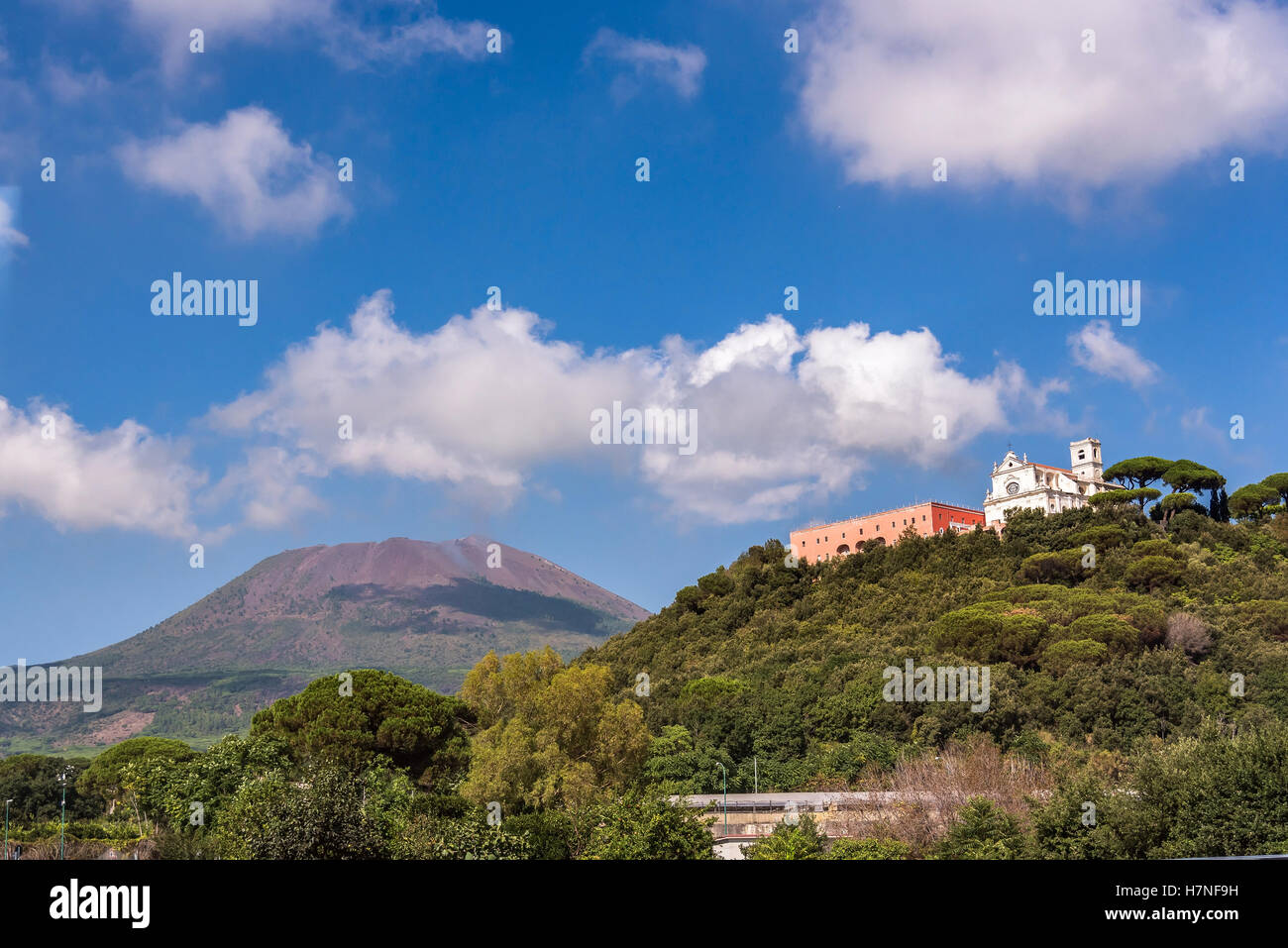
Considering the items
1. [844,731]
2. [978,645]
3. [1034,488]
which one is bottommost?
[844,731]

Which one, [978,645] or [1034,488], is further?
[1034,488]

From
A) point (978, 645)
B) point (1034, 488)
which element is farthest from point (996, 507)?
point (978, 645)

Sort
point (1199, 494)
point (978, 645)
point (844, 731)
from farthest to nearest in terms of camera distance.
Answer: point (1199, 494) < point (978, 645) < point (844, 731)

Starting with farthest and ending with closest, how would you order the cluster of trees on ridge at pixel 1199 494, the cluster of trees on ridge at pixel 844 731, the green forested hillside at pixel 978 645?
the cluster of trees on ridge at pixel 1199 494, the green forested hillside at pixel 978 645, the cluster of trees on ridge at pixel 844 731

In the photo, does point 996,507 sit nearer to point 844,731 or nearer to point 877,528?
point 877,528

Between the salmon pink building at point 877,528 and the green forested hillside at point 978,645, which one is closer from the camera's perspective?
the green forested hillside at point 978,645

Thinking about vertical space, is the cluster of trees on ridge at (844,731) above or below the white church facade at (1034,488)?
below
